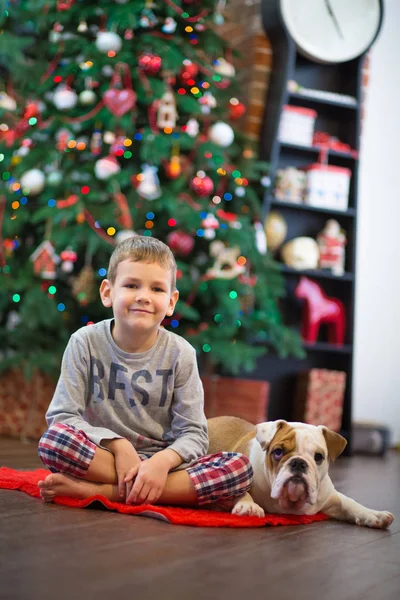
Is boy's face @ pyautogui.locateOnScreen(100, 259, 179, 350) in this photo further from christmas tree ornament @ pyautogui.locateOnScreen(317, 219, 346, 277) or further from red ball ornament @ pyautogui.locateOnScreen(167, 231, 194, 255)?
christmas tree ornament @ pyautogui.locateOnScreen(317, 219, 346, 277)

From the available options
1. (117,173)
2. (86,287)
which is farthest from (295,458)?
(117,173)

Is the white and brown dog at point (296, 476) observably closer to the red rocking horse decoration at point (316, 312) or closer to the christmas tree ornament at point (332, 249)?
the red rocking horse decoration at point (316, 312)

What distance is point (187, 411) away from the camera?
1855mm

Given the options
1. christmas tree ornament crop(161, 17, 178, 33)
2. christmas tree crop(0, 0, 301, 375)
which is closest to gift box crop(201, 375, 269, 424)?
christmas tree crop(0, 0, 301, 375)

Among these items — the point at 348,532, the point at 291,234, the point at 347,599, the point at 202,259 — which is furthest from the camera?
the point at 291,234

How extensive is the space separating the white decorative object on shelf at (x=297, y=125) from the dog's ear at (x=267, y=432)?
8.63 feet

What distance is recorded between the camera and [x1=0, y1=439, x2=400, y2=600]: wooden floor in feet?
3.49

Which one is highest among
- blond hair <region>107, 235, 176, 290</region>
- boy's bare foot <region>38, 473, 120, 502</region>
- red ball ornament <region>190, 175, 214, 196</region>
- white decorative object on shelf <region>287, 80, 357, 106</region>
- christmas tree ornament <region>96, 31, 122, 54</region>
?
white decorative object on shelf <region>287, 80, 357, 106</region>

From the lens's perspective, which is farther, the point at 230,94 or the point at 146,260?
the point at 230,94

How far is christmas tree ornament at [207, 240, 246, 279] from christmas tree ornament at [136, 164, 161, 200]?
0.37 metres

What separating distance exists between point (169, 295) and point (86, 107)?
6.27 ft

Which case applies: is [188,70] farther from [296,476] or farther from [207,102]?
[296,476]

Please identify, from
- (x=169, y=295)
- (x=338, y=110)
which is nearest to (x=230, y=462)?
(x=169, y=295)

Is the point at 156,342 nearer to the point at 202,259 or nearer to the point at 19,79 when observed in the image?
the point at 202,259
